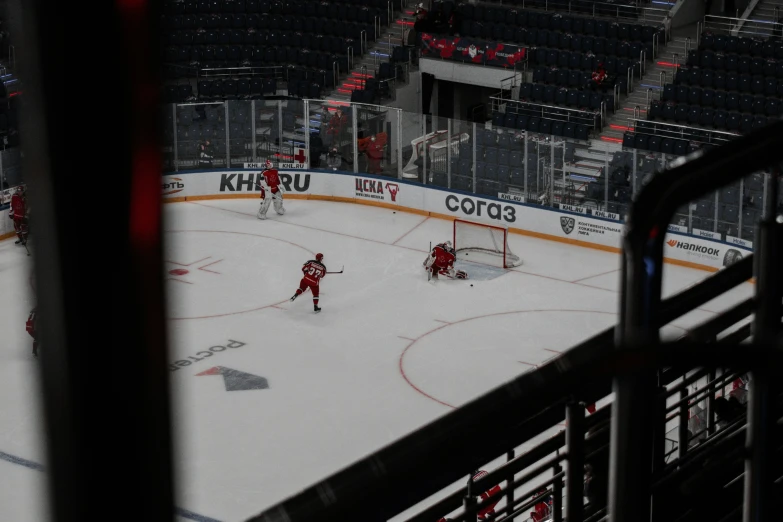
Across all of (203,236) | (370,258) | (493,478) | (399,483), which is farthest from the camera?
(203,236)

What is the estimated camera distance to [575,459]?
2090mm

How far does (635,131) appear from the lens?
22672mm

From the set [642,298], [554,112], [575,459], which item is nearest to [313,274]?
[554,112]

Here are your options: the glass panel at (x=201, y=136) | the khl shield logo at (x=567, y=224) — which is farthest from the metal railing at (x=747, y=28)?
the glass panel at (x=201, y=136)

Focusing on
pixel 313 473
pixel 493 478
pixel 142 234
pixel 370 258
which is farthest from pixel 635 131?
pixel 142 234

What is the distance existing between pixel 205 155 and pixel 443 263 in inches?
280

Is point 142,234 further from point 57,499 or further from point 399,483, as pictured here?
point 399,483

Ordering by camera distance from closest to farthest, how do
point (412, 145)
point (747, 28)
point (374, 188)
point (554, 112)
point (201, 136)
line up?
1. point (412, 145)
2. point (374, 188)
3. point (201, 136)
4. point (554, 112)
5. point (747, 28)

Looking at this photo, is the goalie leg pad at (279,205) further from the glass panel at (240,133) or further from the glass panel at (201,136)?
the glass panel at (201,136)

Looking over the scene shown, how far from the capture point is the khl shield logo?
21.6 meters

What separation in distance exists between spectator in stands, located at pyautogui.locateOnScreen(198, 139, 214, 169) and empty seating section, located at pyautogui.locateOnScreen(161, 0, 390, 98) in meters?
3.61

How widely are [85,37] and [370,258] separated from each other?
20035 mm

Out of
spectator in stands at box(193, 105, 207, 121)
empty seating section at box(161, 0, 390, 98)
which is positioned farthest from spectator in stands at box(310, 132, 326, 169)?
empty seating section at box(161, 0, 390, 98)

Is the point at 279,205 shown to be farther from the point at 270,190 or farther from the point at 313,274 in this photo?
the point at 313,274
